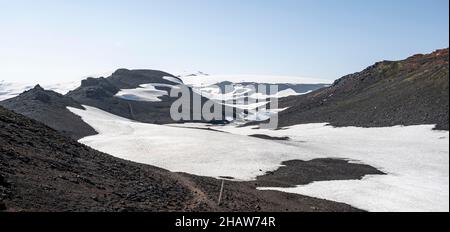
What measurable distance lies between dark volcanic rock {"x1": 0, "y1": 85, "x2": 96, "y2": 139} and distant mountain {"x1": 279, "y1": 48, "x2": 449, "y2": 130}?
133 feet

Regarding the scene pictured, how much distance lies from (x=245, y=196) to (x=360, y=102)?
7125cm

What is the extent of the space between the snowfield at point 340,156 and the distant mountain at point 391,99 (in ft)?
18.1

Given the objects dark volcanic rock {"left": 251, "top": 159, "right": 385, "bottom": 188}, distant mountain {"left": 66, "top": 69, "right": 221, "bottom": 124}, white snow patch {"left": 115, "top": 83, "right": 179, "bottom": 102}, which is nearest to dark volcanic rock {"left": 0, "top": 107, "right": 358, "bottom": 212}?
dark volcanic rock {"left": 251, "top": 159, "right": 385, "bottom": 188}

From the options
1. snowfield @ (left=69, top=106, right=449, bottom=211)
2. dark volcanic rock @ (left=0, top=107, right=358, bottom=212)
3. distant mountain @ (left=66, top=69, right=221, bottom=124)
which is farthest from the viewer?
distant mountain @ (left=66, top=69, right=221, bottom=124)

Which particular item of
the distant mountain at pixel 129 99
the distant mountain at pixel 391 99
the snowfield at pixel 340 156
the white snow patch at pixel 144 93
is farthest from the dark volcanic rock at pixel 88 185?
the white snow patch at pixel 144 93

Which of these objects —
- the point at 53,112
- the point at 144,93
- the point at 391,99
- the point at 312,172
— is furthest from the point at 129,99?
the point at 312,172

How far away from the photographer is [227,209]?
917 inches

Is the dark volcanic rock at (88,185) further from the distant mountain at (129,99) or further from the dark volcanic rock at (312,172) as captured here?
the distant mountain at (129,99)

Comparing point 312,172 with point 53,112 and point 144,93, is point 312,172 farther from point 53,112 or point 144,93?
point 144,93

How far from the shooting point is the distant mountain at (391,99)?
245 feet

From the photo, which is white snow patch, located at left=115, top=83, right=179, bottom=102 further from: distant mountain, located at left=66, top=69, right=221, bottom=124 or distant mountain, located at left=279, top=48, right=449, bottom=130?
distant mountain, located at left=279, top=48, right=449, bottom=130

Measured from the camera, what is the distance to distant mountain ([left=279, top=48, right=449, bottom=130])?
74812 mm

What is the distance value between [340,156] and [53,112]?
56895 mm
